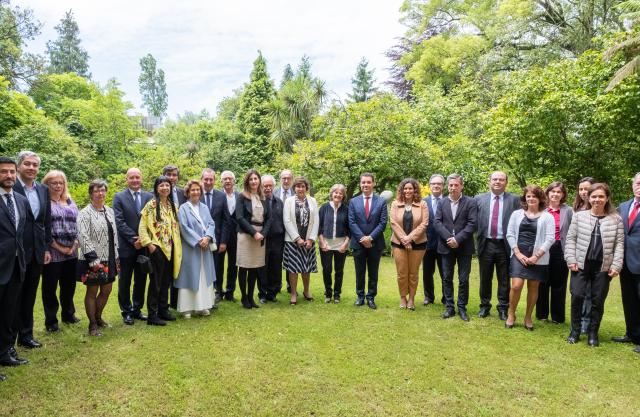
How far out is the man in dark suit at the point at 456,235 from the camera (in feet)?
19.0

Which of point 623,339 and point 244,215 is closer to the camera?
point 623,339

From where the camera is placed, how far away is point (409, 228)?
6078 millimetres

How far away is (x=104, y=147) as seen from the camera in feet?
69.9

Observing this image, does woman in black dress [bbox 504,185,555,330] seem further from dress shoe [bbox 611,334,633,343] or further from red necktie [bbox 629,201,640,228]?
dress shoe [bbox 611,334,633,343]

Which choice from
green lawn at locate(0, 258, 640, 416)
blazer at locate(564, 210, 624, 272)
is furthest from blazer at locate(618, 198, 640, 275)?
green lawn at locate(0, 258, 640, 416)

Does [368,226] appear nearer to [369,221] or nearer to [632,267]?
[369,221]

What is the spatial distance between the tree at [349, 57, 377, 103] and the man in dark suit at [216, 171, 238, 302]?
1182 inches

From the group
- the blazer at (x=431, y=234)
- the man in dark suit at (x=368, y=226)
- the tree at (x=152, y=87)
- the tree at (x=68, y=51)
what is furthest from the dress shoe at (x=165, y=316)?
the tree at (x=152, y=87)

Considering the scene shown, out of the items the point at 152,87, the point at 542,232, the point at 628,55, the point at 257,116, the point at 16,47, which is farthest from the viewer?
the point at 152,87

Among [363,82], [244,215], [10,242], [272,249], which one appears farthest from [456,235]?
[363,82]

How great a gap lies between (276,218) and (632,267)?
4461 mm

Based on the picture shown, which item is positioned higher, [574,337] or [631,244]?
[631,244]

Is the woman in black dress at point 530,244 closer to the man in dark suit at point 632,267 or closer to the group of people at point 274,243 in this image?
the group of people at point 274,243

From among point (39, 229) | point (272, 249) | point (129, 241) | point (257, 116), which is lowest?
point (272, 249)
